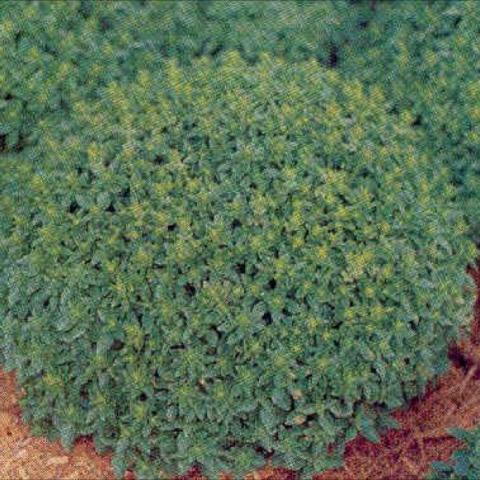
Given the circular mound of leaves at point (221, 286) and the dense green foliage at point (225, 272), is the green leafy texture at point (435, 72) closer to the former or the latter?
the dense green foliage at point (225, 272)

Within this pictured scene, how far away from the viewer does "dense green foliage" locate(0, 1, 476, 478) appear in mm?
3781

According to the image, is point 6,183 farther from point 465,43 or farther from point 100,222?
point 465,43

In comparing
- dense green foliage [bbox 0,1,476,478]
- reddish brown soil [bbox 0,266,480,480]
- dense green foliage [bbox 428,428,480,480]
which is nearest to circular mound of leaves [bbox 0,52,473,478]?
dense green foliage [bbox 0,1,476,478]

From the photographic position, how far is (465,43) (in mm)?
4586

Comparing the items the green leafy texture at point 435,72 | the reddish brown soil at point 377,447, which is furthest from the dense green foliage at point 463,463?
the green leafy texture at point 435,72

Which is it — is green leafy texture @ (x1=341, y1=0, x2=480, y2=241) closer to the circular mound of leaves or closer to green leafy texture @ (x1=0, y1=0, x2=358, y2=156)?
green leafy texture @ (x1=0, y1=0, x2=358, y2=156)

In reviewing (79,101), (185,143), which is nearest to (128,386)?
(185,143)

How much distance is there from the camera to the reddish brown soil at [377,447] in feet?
13.3

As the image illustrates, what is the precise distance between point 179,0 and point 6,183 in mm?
1371

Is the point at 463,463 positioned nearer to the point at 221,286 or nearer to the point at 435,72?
the point at 221,286

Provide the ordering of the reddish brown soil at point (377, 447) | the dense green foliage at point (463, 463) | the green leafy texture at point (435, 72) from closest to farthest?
1. the dense green foliage at point (463, 463)
2. the reddish brown soil at point (377, 447)
3. the green leafy texture at point (435, 72)

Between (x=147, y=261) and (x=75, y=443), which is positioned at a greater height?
(x=147, y=261)

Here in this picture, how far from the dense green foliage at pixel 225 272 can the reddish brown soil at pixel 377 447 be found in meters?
0.14

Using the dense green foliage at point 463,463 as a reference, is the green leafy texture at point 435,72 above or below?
above
